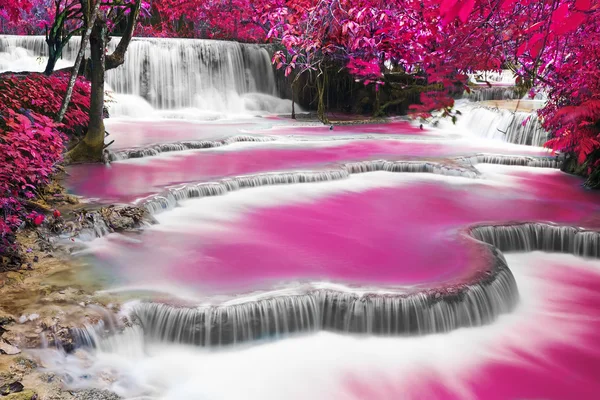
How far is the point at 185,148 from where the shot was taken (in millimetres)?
13141

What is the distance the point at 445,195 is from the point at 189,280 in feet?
17.3

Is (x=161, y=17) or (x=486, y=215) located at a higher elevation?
(x=161, y=17)

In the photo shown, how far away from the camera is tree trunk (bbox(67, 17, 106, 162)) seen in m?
10.0

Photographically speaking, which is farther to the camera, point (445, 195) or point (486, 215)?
point (445, 195)

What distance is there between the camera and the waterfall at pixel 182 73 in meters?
20.6

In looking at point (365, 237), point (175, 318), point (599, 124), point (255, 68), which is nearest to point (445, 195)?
point (365, 237)

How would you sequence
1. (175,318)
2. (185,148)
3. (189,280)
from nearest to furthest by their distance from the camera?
(175,318), (189,280), (185,148)

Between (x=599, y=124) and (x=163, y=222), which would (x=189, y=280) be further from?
(x=599, y=124)

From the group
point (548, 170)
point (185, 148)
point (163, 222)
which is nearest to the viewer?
point (163, 222)

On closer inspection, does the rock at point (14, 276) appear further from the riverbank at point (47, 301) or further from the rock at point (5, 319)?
the rock at point (5, 319)

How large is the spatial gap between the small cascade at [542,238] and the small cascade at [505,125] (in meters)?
7.00

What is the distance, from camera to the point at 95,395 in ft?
13.8

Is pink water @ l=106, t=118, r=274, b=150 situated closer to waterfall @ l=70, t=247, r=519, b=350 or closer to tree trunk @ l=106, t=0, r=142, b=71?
tree trunk @ l=106, t=0, r=142, b=71

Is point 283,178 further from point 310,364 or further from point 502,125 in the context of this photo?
point 502,125
